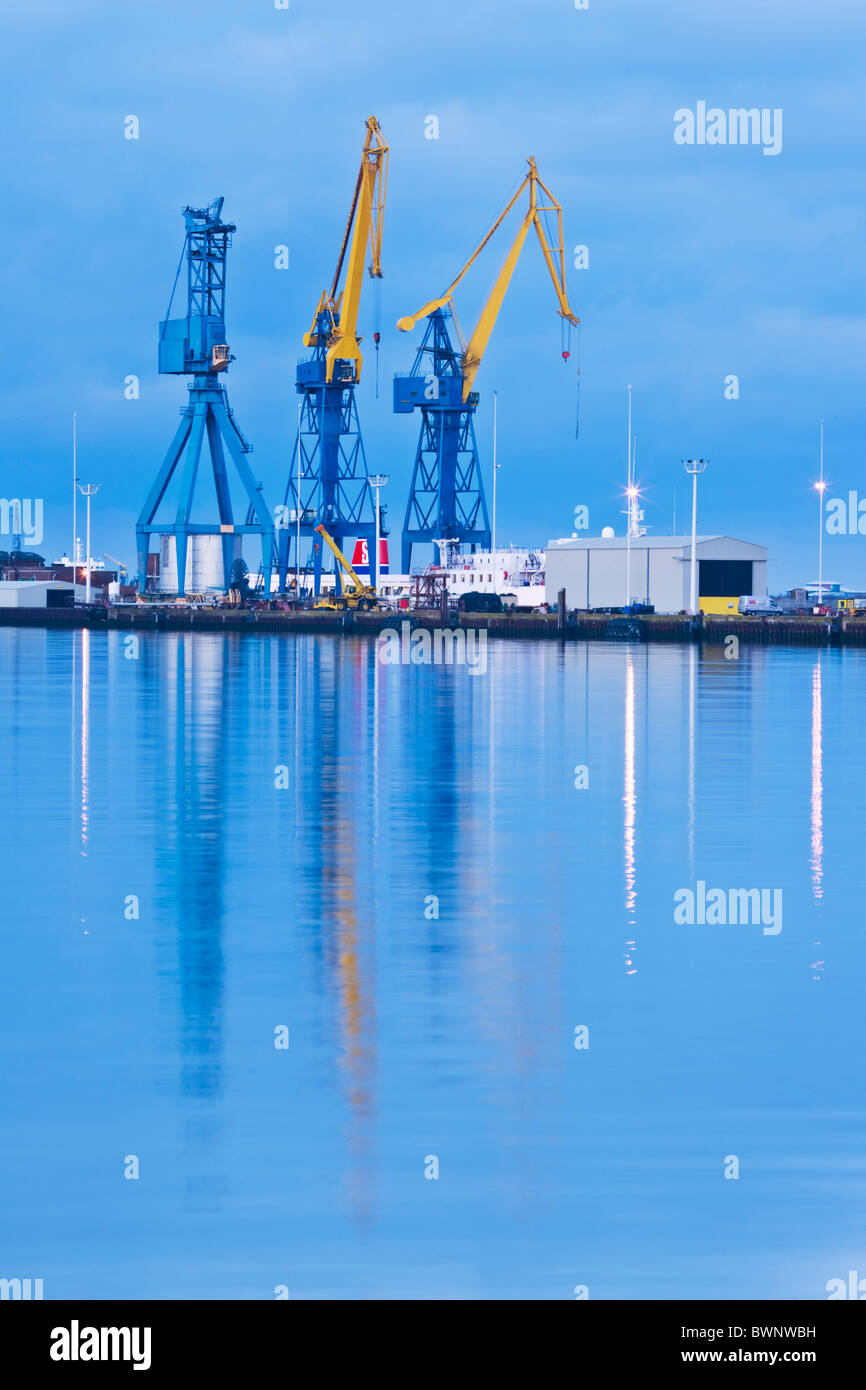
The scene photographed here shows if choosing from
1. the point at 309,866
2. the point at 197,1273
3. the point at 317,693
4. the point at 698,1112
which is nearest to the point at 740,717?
the point at 317,693

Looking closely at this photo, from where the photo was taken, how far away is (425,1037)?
10016 millimetres

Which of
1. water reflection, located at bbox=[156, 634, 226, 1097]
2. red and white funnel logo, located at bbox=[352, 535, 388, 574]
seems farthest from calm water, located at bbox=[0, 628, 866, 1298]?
red and white funnel logo, located at bbox=[352, 535, 388, 574]

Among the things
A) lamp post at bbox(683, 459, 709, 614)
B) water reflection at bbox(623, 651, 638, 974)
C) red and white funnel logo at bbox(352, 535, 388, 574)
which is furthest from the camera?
red and white funnel logo at bbox(352, 535, 388, 574)

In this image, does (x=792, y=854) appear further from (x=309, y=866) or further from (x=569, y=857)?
(x=309, y=866)

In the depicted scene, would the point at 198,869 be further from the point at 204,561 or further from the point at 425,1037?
the point at 204,561

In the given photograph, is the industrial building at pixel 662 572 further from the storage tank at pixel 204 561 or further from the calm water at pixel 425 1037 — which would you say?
the calm water at pixel 425 1037

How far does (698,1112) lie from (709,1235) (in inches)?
58.9

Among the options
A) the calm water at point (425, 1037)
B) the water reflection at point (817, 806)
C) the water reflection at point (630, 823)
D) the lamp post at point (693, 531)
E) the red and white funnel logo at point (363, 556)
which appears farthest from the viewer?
the red and white funnel logo at point (363, 556)

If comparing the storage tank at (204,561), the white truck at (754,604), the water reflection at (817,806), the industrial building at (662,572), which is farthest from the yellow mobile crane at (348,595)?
the water reflection at (817,806)

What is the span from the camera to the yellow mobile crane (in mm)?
115438

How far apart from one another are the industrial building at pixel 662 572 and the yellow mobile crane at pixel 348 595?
19135 millimetres

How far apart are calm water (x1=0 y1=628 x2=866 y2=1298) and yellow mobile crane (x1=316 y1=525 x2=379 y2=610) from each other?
91.7 metres

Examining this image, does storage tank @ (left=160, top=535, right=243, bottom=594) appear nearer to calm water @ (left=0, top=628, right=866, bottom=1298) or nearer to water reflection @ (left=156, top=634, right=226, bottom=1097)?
water reflection @ (left=156, top=634, right=226, bottom=1097)

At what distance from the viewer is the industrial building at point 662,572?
98500 millimetres
